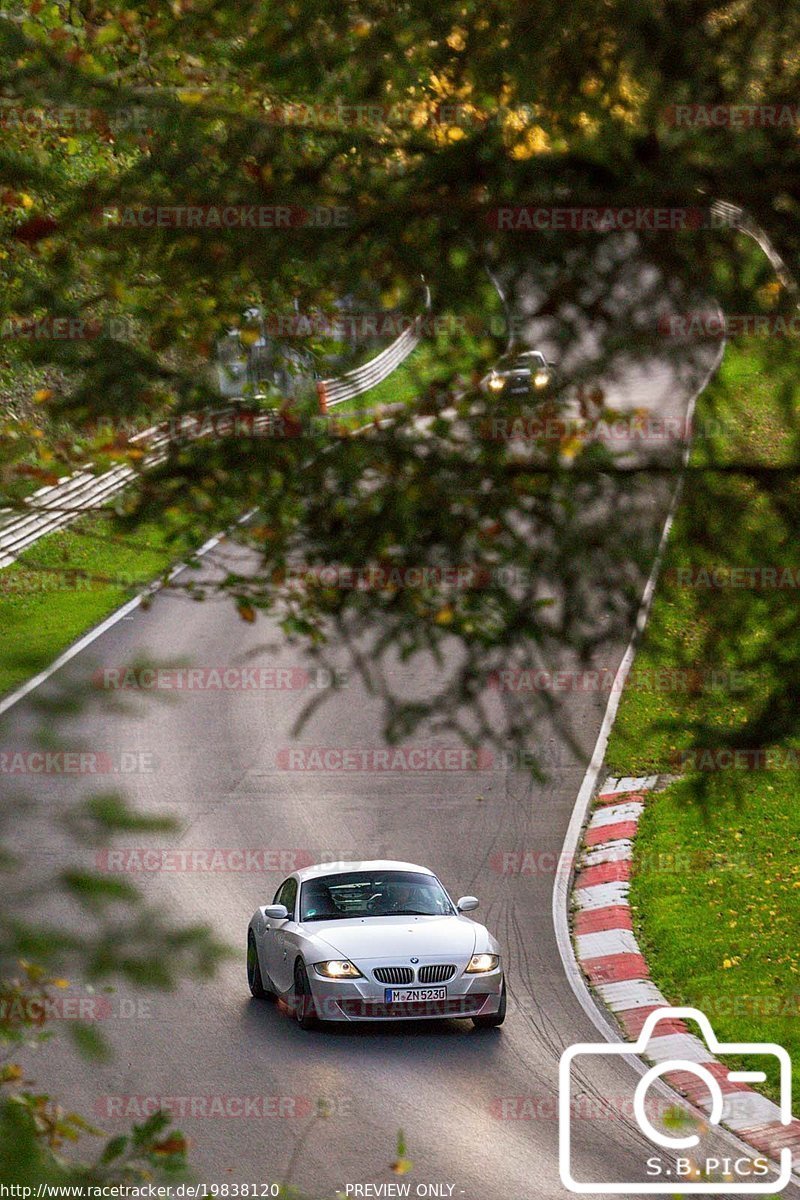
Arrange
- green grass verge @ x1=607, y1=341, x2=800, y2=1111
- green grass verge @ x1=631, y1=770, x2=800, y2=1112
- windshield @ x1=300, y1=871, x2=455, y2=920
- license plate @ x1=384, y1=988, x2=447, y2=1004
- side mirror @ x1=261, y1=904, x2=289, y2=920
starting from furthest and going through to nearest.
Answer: windshield @ x1=300, y1=871, x2=455, y2=920
green grass verge @ x1=631, y1=770, x2=800, y2=1112
side mirror @ x1=261, y1=904, x2=289, y2=920
license plate @ x1=384, y1=988, x2=447, y2=1004
green grass verge @ x1=607, y1=341, x2=800, y2=1111

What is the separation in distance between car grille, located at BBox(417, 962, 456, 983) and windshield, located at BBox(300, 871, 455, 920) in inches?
29.4

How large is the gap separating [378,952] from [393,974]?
9.3 inches

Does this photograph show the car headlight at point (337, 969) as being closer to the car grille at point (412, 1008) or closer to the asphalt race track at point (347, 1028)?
the car grille at point (412, 1008)

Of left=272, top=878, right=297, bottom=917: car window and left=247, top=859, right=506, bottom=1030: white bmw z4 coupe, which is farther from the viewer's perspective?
left=272, top=878, right=297, bottom=917: car window

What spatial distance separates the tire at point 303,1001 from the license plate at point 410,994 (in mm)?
674

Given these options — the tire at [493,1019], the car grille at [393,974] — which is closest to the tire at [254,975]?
the car grille at [393,974]

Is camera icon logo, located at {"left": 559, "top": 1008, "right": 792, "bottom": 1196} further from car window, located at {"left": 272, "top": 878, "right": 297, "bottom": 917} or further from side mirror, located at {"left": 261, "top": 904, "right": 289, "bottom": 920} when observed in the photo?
car window, located at {"left": 272, "top": 878, "right": 297, "bottom": 917}

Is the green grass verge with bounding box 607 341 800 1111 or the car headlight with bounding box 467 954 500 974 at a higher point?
the green grass verge with bounding box 607 341 800 1111

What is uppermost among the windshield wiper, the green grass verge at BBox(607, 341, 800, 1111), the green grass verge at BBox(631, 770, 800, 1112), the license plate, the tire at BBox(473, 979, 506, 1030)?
the green grass verge at BBox(607, 341, 800, 1111)

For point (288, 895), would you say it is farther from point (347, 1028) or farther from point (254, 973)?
point (347, 1028)

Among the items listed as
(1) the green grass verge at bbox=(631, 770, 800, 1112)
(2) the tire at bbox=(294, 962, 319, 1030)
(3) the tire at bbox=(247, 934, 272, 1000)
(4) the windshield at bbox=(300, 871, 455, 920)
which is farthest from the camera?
(3) the tire at bbox=(247, 934, 272, 1000)

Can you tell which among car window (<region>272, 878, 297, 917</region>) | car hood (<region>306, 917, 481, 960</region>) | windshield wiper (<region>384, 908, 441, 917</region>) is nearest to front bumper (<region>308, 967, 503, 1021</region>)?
car hood (<region>306, 917, 481, 960</region>)

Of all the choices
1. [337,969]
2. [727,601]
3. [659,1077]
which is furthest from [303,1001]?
[727,601]

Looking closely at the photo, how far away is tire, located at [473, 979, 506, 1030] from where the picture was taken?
41.6 feet
